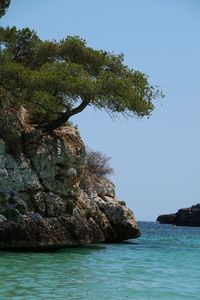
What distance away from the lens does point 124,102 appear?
28062 mm

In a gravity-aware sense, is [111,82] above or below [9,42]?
below

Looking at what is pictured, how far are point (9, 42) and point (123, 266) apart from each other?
53.7 ft

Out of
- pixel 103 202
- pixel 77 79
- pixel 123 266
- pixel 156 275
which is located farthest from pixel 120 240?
pixel 156 275

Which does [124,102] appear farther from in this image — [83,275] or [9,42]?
[83,275]

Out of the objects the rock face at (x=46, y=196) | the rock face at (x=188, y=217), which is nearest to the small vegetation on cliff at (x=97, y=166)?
the rock face at (x=46, y=196)

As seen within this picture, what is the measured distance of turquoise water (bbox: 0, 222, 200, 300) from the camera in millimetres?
13320

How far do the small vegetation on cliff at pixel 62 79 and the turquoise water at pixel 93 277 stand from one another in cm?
858

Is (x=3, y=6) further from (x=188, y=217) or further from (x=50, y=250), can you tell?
(x=188, y=217)

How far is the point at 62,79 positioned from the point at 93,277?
13475 millimetres

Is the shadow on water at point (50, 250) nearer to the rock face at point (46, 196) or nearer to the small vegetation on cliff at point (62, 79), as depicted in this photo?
the rock face at point (46, 196)

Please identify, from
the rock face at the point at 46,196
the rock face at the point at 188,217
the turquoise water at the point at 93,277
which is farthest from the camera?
the rock face at the point at 188,217

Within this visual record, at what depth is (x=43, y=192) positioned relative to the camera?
27.1 metres

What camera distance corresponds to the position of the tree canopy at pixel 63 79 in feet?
89.6

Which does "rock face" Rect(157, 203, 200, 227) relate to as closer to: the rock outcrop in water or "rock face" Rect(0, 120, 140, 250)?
"rock face" Rect(0, 120, 140, 250)
